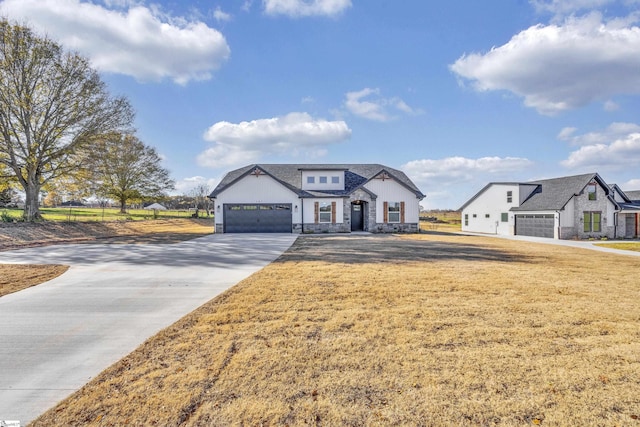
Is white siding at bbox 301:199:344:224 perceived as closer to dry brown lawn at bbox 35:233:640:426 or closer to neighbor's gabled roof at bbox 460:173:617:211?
neighbor's gabled roof at bbox 460:173:617:211

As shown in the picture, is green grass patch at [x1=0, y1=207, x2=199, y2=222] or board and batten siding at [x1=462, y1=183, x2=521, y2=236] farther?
board and batten siding at [x1=462, y1=183, x2=521, y2=236]

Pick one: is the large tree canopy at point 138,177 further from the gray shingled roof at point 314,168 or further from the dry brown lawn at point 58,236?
the gray shingled roof at point 314,168

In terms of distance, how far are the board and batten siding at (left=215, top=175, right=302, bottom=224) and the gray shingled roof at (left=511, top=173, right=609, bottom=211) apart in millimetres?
18688

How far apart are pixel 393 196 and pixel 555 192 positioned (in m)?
12.4

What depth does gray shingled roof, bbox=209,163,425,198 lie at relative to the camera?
1022 inches

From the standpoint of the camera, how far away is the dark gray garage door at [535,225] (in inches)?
962

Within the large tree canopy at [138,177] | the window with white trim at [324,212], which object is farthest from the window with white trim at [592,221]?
the large tree canopy at [138,177]

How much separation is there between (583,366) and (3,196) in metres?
53.6

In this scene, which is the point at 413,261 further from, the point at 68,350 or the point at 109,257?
the point at 109,257

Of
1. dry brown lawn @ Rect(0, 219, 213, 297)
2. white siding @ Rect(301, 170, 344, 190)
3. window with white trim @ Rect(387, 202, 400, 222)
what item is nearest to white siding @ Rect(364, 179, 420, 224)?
window with white trim @ Rect(387, 202, 400, 222)

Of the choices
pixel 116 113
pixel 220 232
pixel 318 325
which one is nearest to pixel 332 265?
pixel 318 325

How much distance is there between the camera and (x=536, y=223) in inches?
1007

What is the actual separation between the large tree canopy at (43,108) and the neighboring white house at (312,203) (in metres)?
9.89

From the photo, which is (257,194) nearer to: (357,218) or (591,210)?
(357,218)
